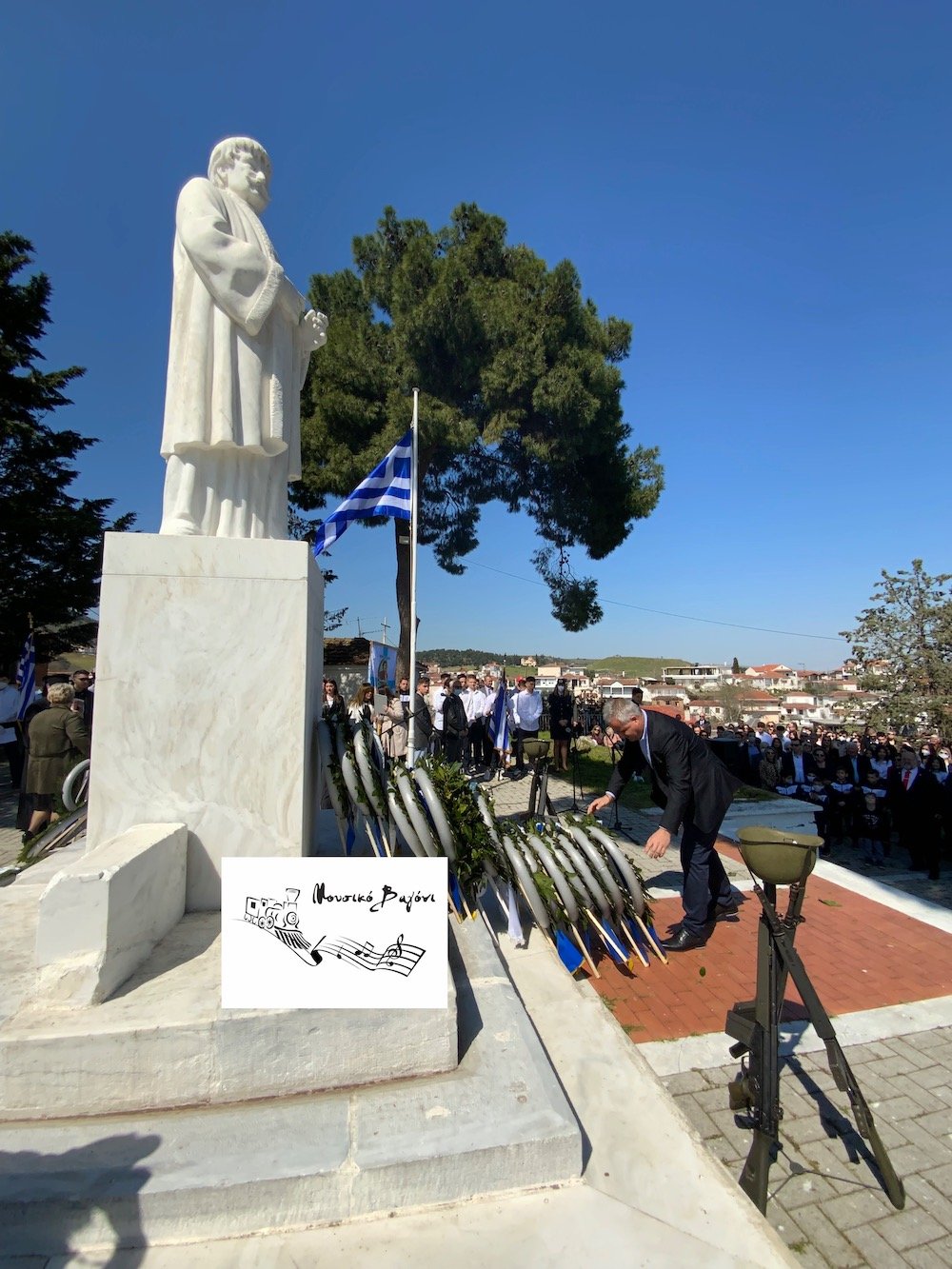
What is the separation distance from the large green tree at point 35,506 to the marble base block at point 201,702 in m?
14.0

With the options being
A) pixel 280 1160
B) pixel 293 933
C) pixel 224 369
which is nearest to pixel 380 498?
pixel 224 369

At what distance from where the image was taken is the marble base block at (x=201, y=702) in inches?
103

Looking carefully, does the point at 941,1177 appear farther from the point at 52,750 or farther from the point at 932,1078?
the point at 52,750

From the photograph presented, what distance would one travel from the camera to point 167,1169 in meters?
1.62

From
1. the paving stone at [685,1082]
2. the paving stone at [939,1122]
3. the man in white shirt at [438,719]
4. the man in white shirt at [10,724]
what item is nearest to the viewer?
the paving stone at [939,1122]

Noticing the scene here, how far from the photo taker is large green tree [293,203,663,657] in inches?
543

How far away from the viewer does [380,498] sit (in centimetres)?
854

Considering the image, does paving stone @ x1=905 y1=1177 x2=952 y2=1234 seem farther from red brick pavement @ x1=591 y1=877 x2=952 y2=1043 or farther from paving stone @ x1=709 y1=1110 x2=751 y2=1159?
red brick pavement @ x1=591 y1=877 x2=952 y2=1043

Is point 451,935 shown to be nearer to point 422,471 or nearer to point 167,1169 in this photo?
point 167,1169

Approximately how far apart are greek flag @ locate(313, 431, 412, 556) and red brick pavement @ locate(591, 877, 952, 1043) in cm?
579

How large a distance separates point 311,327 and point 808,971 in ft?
16.0

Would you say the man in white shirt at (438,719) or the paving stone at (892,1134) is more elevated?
the man in white shirt at (438,719)

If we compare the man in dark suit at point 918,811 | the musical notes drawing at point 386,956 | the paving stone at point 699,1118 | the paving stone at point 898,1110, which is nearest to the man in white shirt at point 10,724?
the musical notes drawing at point 386,956

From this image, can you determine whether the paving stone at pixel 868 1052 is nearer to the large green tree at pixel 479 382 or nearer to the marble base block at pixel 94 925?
the marble base block at pixel 94 925
